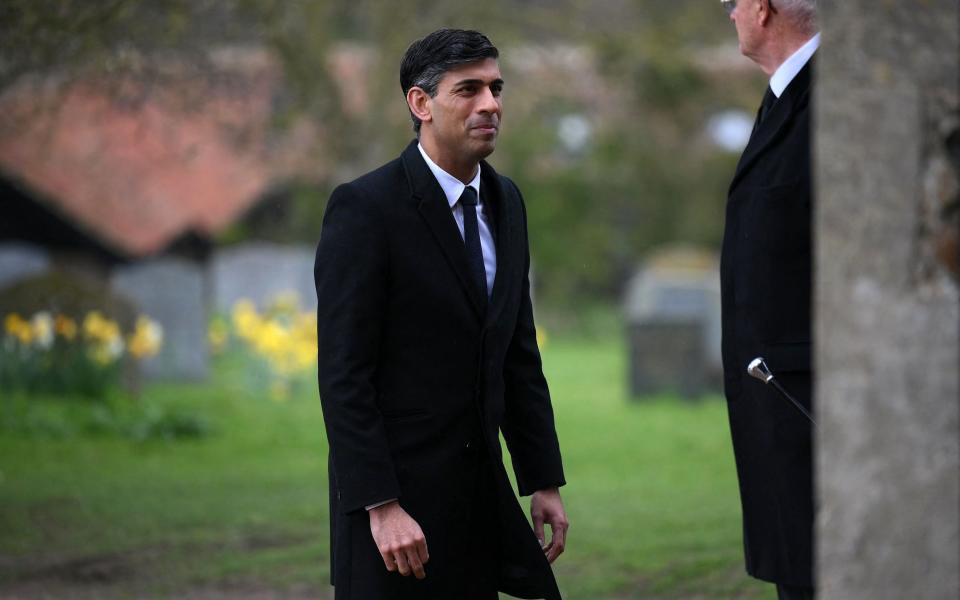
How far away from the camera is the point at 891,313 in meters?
2.15

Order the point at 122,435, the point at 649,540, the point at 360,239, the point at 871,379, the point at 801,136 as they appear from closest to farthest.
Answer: the point at 871,379 < the point at 801,136 < the point at 360,239 < the point at 649,540 < the point at 122,435

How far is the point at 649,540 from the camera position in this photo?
289 inches

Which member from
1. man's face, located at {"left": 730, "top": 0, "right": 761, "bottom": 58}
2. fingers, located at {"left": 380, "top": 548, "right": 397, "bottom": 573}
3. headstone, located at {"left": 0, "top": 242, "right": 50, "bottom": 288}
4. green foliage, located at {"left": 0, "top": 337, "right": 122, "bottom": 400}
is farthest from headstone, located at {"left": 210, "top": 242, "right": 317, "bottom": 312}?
man's face, located at {"left": 730, "top": 0, "right": 761, "bottom": 58}

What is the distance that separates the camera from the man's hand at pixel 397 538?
3266 mm

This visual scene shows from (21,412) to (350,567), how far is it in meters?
9.23

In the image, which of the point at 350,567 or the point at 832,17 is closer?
the point at 832,17

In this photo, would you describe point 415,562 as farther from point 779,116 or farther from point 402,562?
point 779,116

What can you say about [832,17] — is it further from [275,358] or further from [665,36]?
[665,36]

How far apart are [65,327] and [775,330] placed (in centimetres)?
1087

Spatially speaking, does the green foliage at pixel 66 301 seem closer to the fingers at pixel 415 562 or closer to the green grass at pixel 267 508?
the green grass at pixel 267 508

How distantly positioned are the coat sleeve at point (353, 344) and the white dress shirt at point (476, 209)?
0.22m

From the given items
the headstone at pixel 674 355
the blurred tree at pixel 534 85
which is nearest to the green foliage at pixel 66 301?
the blurred tree at pixel 534 85

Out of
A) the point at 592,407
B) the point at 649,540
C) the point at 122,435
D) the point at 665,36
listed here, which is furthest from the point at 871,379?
the point at 665,36

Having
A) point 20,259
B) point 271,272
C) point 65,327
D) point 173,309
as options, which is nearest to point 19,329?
point 65,327
